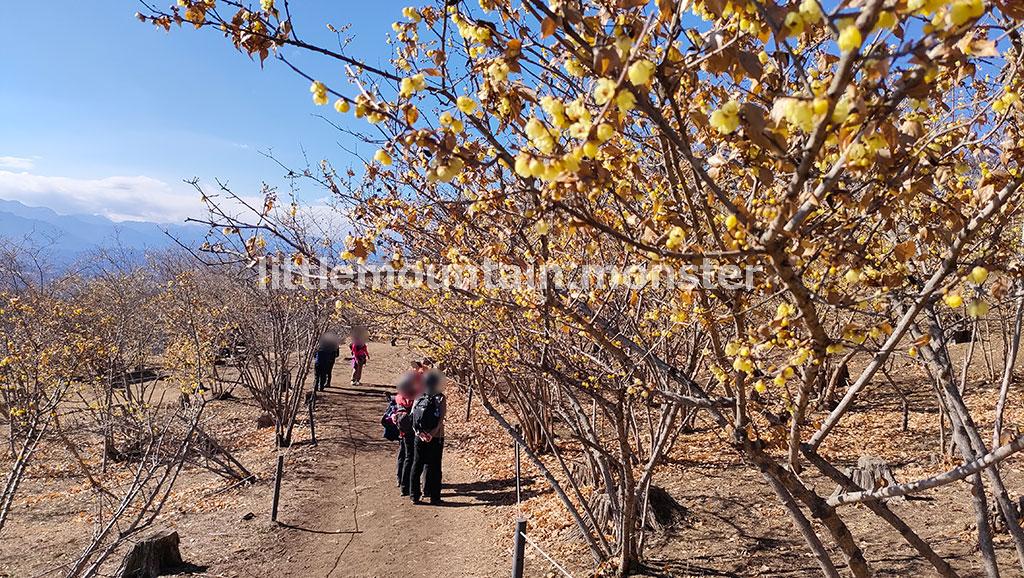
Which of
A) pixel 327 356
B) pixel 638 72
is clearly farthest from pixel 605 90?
pixel 327 356

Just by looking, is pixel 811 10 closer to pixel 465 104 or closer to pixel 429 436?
pixel 465 104

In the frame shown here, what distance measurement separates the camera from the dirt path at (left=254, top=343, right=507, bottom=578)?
6.04 metres

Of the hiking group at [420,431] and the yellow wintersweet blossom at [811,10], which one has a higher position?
the yellow wintersweet blossom at [811,10]

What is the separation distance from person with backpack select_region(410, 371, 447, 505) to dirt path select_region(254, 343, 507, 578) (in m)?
0.25

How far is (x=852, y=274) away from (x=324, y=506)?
24.4 feet

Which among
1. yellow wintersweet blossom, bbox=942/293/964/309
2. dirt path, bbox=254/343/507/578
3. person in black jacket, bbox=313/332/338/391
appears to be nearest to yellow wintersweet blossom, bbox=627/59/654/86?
yellow wintersweet blossom, bbox=942/293/964/309

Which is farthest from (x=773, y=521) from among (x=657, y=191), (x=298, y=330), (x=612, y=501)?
(x=298, y=330)

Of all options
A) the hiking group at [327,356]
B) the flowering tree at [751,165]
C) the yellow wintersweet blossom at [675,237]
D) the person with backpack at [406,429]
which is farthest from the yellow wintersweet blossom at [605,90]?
the hiking group at [327,356]

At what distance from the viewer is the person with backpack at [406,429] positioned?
7434 millimetres

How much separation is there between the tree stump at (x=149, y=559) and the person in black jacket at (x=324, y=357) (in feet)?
21.8

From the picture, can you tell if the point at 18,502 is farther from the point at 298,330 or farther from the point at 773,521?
the point at 773,521

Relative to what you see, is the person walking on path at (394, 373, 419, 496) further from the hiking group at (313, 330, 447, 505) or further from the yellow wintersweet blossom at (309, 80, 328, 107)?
the yellow wintersweet blossom at (309, 80, 328, 107)

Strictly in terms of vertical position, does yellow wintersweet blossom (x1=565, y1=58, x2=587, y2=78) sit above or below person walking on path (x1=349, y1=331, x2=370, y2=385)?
above

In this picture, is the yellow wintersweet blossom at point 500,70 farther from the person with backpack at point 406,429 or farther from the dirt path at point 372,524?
the person with backpack at point 406,429
